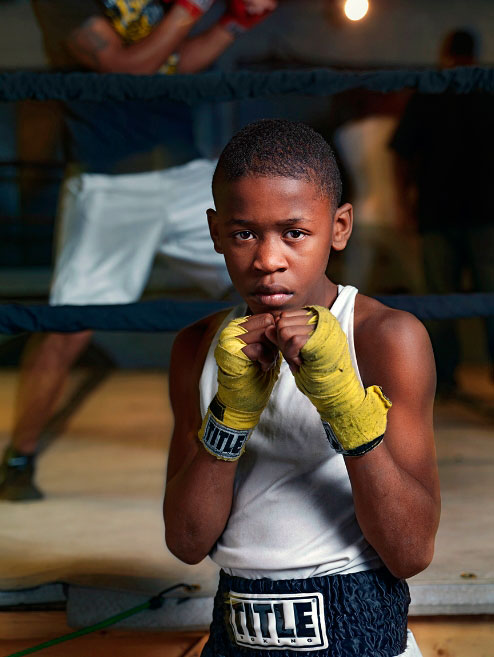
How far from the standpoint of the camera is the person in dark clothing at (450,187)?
3.22m

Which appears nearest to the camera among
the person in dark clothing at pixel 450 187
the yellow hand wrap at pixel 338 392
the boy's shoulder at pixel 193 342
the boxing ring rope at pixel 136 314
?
the yellow hand wrap at pixel 338 392

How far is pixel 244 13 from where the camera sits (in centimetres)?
176

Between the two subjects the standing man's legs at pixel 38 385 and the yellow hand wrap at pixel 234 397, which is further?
the standing man's legs at pixel 38 385

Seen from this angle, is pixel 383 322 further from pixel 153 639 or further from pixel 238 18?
pixel 238 18

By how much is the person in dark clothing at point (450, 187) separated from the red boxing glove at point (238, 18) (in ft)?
4.79

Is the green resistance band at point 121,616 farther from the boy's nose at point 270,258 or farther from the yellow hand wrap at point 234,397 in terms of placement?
the boy's nose at point 270,258

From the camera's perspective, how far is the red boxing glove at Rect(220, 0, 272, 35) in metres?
1.73

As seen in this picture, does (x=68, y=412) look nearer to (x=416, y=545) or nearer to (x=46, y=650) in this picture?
(x=46, y=650)

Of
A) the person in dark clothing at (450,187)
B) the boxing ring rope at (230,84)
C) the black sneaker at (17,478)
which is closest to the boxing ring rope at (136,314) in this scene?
the boxing ring rope at (230,84)

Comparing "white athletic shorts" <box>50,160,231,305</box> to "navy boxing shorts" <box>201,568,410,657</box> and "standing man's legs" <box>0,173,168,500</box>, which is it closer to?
"standing man's legs" <box>0,173,168,500</box>

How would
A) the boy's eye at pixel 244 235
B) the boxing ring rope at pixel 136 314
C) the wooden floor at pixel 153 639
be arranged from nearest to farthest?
the boy's eye at pixel 244 235 < the wooden floor at pixel 153 639 < the boxing ring rope at pixel 136 314

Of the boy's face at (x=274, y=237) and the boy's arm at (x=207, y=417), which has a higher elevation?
the boy's face at (x=274, y=237)

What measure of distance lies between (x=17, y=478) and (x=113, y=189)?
28.2 inches

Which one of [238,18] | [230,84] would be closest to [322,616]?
[230,84]
